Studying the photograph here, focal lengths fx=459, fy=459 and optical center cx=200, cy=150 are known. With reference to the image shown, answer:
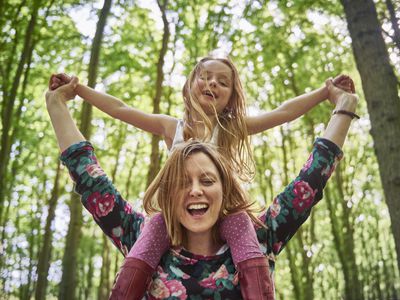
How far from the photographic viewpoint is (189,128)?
313 cm

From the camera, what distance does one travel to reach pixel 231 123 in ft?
10.1

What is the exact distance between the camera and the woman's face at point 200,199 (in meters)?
1.74

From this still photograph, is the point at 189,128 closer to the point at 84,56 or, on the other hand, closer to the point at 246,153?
the point at 246,153

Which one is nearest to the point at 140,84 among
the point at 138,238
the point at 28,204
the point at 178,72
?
the point at 178,72

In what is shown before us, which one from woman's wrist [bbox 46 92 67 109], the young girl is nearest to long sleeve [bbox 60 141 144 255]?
the young girl

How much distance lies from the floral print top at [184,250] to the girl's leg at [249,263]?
48 mm

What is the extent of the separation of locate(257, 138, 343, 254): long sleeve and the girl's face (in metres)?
1.55

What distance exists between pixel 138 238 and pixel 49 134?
60.1 ft

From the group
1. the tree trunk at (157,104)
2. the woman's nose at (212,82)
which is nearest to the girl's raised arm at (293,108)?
the woman's nose at (212,82)

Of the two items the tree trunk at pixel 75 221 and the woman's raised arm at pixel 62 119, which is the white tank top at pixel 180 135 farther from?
the tree trunk at pixel 75 221

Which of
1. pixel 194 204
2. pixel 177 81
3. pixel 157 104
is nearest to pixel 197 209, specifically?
pixel 194 204

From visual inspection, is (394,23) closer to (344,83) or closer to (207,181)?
(344,83)

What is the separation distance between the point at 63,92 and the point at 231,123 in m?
1.30

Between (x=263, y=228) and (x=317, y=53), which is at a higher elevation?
(x=317, y=53)
